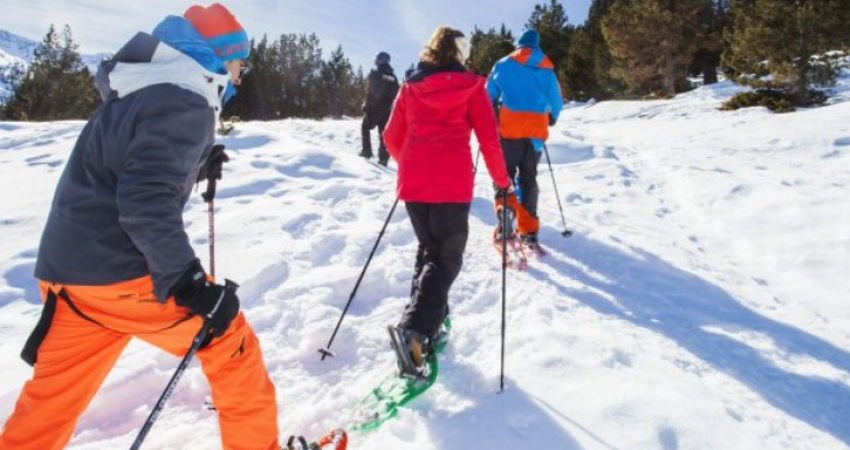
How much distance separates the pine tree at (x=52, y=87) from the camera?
29.4 meters

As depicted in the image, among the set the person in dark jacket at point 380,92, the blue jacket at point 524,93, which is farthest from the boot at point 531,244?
the person in dark jacket at point 380,92

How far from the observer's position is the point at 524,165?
5734mm

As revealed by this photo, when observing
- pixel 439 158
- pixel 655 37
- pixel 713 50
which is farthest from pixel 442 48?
pixel 713 50

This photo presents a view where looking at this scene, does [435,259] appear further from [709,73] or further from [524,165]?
[709,73]

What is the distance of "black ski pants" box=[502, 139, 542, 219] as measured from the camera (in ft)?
18.6

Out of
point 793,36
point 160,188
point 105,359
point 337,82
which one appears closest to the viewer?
point 160,188

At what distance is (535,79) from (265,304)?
343cm

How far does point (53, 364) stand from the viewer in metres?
2.02

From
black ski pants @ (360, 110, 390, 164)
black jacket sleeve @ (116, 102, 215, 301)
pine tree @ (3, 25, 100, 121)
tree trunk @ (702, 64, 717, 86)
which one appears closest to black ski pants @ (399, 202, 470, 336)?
black jacket sleeve @ (116, 102, 215, 301)

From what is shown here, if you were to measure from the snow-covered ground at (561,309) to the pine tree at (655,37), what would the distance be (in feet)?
45.2

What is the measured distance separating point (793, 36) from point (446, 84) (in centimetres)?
1480

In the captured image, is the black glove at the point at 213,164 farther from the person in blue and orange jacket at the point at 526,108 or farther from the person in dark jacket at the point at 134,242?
the person in blue and orange jacket at the point at 526,108

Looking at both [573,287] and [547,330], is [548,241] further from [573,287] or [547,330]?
[547,330]

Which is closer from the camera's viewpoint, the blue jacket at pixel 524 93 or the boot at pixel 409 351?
the boot at pixel 409 351
